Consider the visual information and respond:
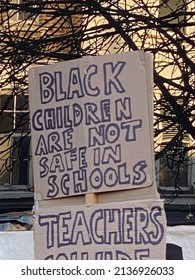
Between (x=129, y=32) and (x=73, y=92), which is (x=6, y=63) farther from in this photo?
(x=73, y=92)

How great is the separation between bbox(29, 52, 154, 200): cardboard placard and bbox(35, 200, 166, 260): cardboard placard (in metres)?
0.11

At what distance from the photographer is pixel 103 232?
369 centimetres

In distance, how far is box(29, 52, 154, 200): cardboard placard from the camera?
12.1 feet

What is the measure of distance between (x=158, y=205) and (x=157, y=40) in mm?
5715

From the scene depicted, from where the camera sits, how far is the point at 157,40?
906 centimetres

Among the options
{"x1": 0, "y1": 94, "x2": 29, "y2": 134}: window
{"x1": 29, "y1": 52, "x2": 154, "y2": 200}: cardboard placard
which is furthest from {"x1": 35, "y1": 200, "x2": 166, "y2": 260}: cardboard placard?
{"x1": 0, "y1": 94, "x2": 29, "y2": 134}: window

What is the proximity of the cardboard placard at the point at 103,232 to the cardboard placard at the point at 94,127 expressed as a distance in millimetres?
111

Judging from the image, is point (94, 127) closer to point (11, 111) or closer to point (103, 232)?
point (103, 232)

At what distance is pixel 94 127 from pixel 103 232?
575 mm

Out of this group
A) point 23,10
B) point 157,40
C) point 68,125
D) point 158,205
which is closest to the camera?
point 158,205

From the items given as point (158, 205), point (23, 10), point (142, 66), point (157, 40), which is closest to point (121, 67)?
point (142, 66)

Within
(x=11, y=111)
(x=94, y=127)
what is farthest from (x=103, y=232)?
(x=11, y=111)

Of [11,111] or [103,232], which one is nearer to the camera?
[103,232]

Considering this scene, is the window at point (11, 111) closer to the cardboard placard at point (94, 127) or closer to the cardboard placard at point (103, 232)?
the cardboard placard at point (94, 127)
